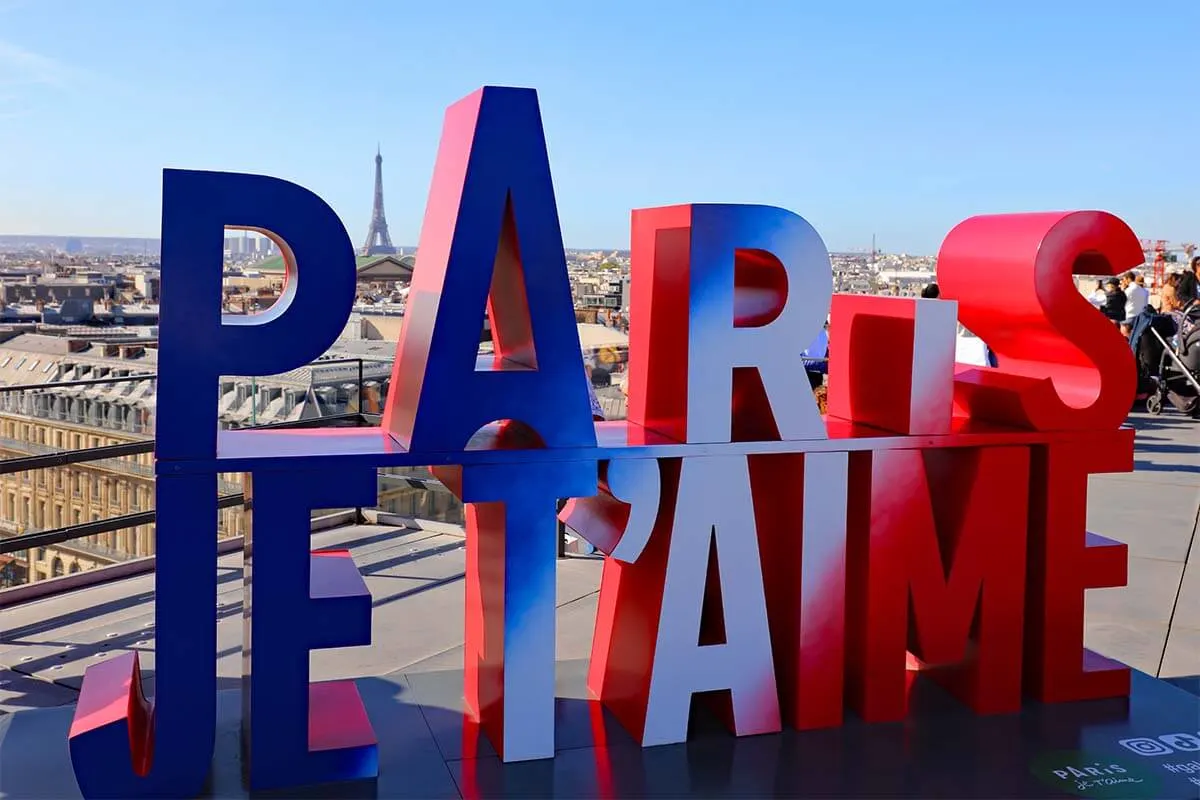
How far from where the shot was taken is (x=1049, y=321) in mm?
4316

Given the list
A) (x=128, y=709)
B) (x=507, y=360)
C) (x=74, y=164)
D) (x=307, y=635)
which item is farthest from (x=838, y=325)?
(x=74, y=164)

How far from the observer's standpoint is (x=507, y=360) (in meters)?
4.02

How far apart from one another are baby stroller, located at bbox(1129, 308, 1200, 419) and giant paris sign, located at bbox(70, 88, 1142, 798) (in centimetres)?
888

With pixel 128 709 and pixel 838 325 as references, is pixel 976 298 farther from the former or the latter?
pixel 128 709

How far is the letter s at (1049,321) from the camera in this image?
430 cm

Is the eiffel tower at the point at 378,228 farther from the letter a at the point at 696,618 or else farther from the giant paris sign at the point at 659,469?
the letter a at the point at 696,618

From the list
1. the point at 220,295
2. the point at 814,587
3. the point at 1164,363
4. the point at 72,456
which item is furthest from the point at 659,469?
the point at 1164,363

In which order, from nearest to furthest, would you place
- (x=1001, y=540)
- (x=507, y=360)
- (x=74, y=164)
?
(x=507, y=360), (x=1001, y=540), (x=74, y=164)

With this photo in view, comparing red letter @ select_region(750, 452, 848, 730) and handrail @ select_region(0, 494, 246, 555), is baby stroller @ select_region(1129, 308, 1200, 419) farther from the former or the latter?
handrail @ select_region(0, 494, 246, 555)

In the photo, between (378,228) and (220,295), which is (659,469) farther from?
(378,228)

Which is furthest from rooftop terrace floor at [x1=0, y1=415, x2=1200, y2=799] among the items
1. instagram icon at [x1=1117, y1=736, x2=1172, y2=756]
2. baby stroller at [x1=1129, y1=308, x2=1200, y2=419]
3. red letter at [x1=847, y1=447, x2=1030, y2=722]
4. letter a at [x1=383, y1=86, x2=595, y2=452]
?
baby stroller at [x1=1129, y1=308, x2=1200, y2=419]

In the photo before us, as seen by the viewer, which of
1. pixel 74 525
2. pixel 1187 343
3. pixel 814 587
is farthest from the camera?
pixel 1187 343

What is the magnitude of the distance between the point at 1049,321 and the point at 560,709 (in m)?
2.43

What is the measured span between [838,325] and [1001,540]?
1088 mm
